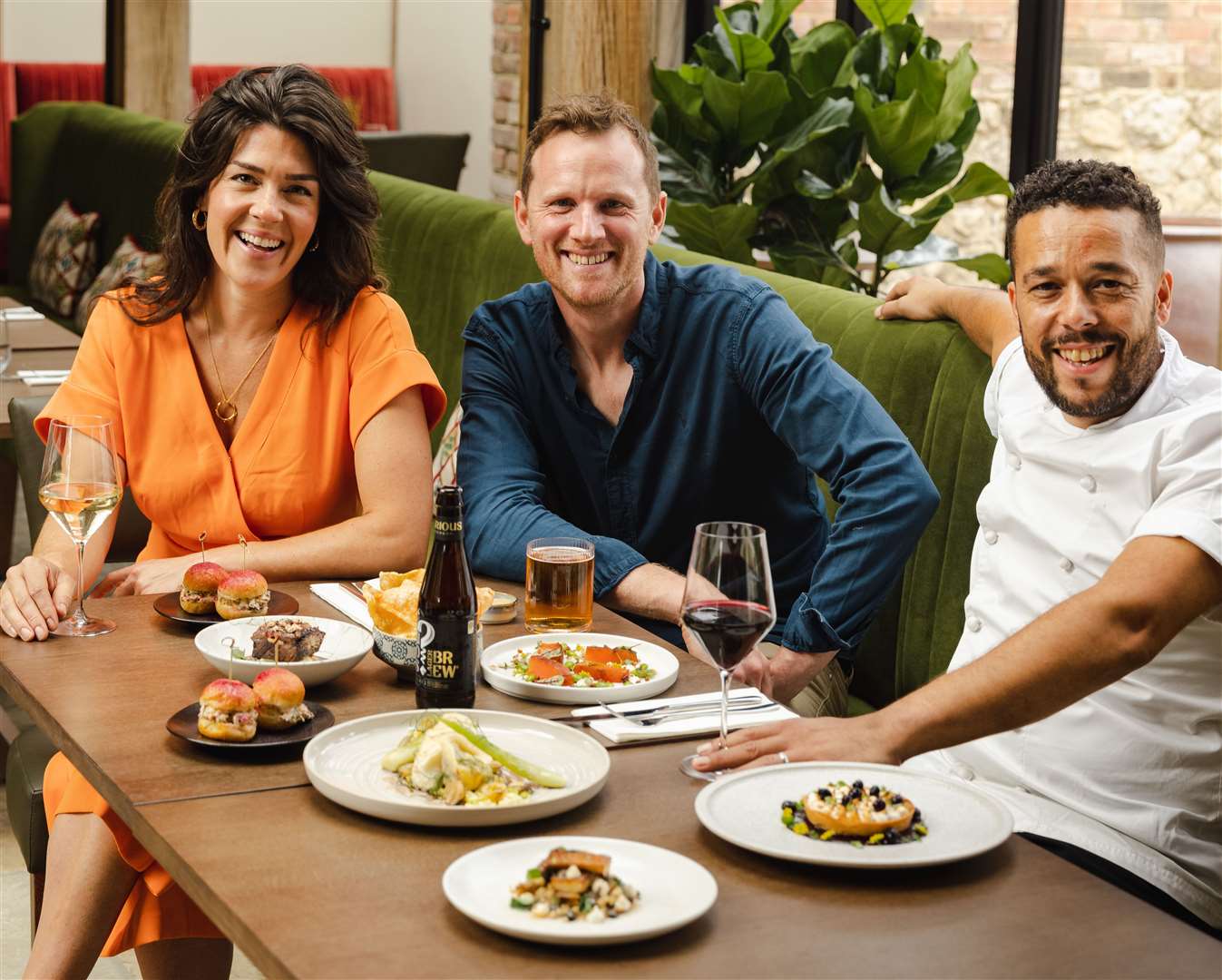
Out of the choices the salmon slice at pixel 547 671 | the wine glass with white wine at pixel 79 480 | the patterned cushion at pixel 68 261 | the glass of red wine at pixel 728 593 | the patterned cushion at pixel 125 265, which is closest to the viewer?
the glass of red wine at pixel 728 593

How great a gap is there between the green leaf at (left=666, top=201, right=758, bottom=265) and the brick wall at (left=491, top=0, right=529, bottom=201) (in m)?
2.52

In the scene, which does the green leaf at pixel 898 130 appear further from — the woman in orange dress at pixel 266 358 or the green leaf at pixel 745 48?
the woman in orange dress at pixel 266 358

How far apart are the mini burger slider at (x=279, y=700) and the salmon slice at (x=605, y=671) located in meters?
0.31

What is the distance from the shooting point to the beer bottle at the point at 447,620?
1.50m

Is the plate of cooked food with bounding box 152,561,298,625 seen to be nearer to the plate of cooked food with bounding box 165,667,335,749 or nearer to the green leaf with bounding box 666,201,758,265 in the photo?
the plate of cooked food with bounding box 165,667,335,749

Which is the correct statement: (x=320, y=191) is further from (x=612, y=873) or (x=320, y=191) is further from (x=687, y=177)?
(x=687, y=177)

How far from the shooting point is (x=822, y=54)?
158 inches

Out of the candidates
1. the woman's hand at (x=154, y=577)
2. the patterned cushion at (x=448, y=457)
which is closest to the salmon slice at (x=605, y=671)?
the woman's hand at (x=154, y=577)

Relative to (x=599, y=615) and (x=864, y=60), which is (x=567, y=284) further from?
(x=864, y=60)

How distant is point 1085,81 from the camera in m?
4.11

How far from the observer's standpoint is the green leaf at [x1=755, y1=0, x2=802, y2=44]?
4055mm

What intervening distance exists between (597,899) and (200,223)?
4.97 ft

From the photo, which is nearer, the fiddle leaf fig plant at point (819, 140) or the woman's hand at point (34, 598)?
the woman's hand at point (34, 598)

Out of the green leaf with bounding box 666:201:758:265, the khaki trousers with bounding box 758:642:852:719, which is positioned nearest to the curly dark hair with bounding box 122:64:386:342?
the khaki trousers with bounding box 758:642:852:719
